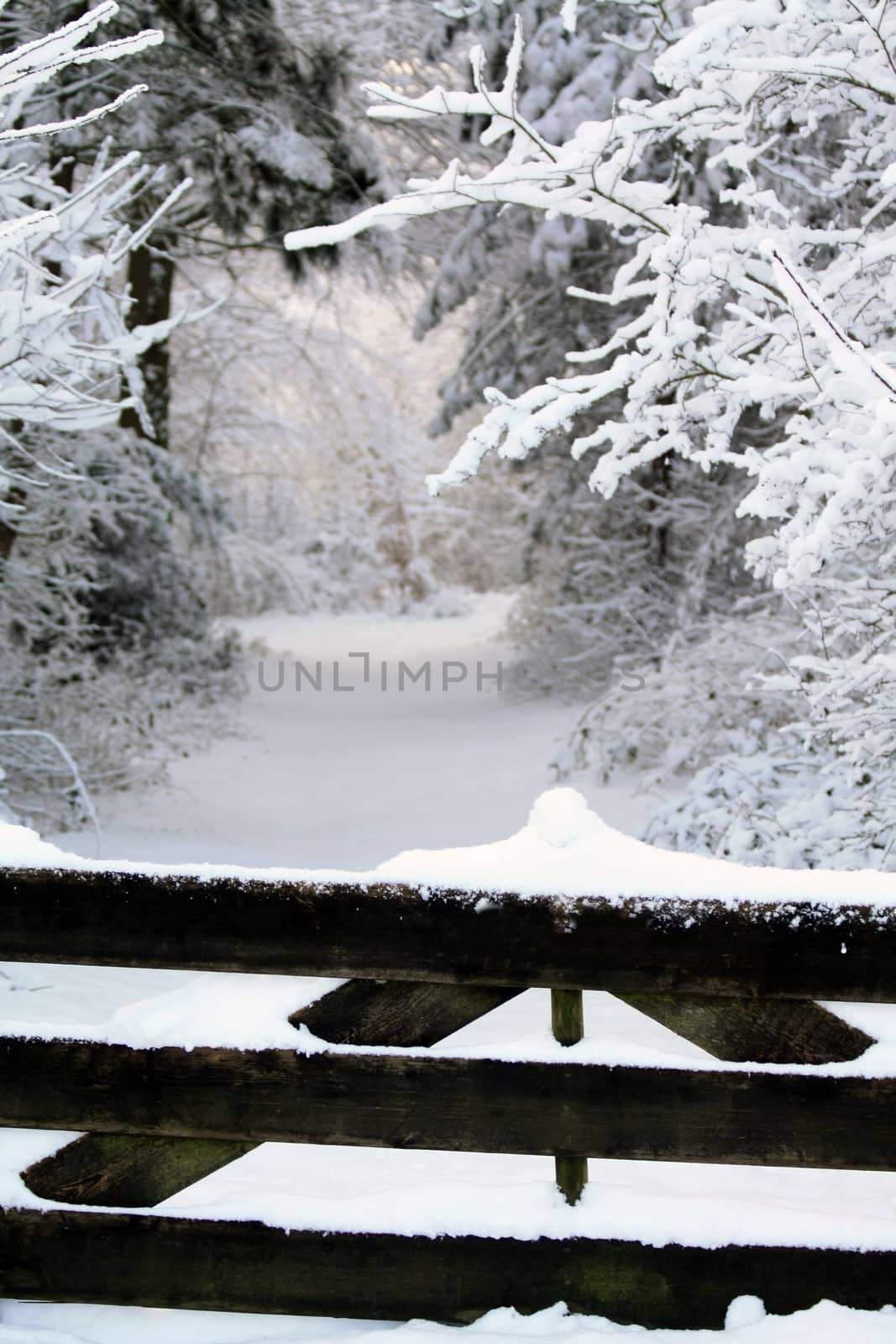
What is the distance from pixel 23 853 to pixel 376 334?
121 ft

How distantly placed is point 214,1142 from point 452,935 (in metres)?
0.64

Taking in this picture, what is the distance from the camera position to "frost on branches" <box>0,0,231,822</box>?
477 centimetres

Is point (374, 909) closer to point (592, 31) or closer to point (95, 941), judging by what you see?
point (95, 941)

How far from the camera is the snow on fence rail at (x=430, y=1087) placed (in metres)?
2.34

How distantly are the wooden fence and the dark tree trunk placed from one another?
11.8 m

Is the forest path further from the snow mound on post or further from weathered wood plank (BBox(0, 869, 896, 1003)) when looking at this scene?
the snow mound on post

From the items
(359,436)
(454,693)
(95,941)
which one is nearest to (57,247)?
(95,941)

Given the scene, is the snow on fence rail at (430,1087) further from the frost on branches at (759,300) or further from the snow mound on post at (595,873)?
the frost on branches at (759,300)

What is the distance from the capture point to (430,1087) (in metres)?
2.41

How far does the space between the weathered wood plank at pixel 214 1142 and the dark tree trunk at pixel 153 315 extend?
38.7 feet

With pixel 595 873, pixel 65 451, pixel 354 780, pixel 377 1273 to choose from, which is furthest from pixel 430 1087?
pixel 354 780

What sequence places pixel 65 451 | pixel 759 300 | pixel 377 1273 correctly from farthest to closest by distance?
1. pixel 65 451
2. pixel 759 300
3. pixel 377 1273

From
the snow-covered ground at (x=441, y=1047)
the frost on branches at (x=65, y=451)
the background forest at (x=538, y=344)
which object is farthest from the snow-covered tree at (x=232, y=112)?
the snow-covered ground at (x=441, y=1047)

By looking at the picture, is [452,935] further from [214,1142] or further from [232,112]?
[232,112]
